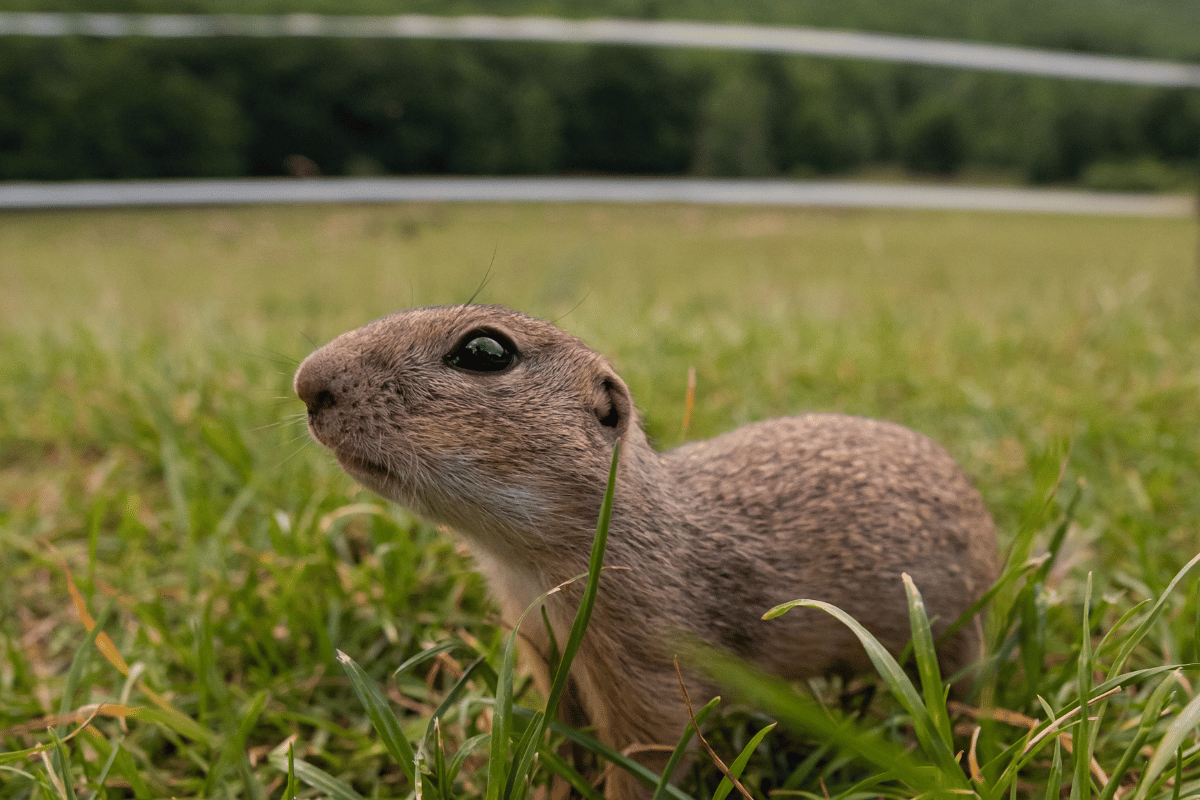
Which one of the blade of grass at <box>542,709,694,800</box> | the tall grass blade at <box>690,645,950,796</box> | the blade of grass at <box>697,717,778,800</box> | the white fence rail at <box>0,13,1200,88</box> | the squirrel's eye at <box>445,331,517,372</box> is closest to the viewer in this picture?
the tall grass blade at <box>690,645,950,796</box>

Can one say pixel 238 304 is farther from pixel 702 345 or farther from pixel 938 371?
pixel 938 371

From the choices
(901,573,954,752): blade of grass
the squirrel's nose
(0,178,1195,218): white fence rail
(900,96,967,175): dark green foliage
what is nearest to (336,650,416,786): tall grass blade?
the squirrel's nose

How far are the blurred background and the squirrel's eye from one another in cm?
466

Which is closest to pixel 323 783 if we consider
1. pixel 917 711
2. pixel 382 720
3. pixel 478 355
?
pixel 382 720

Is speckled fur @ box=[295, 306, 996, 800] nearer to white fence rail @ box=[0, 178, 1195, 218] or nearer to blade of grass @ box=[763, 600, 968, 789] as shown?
blade of grass @ box=[763, 600, 968, 789]

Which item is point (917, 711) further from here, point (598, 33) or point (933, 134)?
point (933, 134)

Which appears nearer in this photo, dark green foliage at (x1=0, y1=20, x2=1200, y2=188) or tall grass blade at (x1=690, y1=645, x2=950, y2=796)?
tall grass blade at (x1=690, y1=645, x2=950, y2=796)

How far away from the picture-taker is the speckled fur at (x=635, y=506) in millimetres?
1486

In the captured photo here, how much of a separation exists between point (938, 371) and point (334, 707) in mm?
3232

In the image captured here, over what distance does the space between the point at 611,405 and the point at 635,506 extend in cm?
22

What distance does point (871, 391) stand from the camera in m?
3.75

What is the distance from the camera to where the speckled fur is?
1.49 metres

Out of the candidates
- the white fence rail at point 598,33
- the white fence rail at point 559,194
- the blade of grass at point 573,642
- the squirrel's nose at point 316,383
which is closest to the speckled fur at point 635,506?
the squirrel's nose at point 316,383

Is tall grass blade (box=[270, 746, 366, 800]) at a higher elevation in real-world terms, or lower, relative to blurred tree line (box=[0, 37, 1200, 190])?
lower
